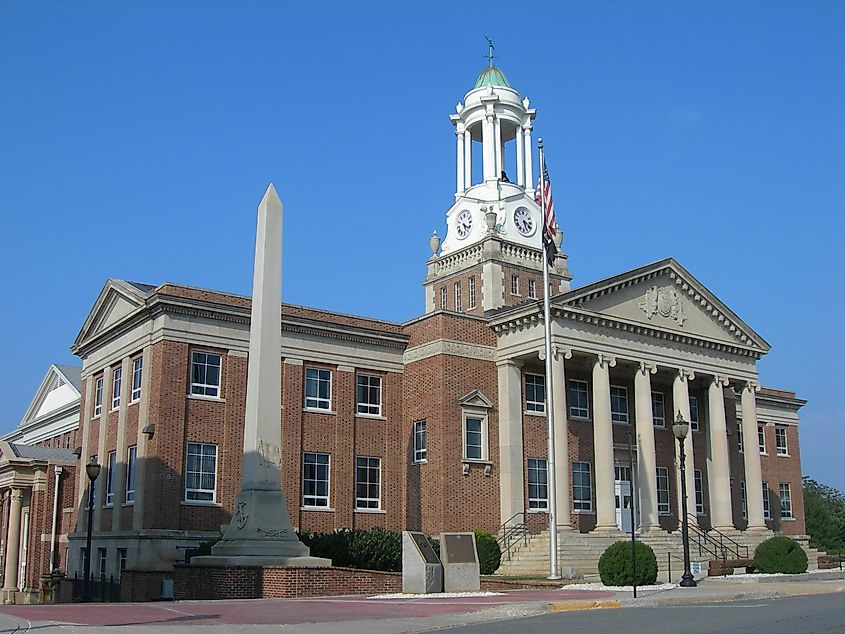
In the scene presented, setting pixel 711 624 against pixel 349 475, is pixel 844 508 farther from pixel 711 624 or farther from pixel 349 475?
pixel 711 624

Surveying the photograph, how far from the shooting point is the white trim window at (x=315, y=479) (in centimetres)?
3738

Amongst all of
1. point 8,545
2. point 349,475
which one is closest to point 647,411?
point 349,475

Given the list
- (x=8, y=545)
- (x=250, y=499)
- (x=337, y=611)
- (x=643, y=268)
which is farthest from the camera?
(x=8, y=545)

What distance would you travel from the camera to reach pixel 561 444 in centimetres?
3712

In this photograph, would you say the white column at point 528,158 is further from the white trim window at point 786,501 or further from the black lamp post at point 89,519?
the black lamp post at point 89,519

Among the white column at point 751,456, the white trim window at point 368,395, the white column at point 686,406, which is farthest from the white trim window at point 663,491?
the white trim window at point 368,395

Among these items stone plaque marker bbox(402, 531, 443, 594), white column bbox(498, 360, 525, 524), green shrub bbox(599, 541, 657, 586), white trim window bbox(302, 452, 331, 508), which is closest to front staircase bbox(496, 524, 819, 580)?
white column bbox(498, 360, 525, 524)

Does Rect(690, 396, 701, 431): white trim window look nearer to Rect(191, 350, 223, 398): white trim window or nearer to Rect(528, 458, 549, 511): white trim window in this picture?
Rect(528, 458, 549, 511): white trim window

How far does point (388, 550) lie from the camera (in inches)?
1176

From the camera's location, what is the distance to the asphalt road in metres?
14.3

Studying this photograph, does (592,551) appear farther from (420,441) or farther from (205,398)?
(205,398)

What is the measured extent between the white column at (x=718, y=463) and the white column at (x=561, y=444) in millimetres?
8860

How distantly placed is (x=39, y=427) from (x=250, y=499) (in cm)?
3939

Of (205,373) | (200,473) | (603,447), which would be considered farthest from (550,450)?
(205,373)
